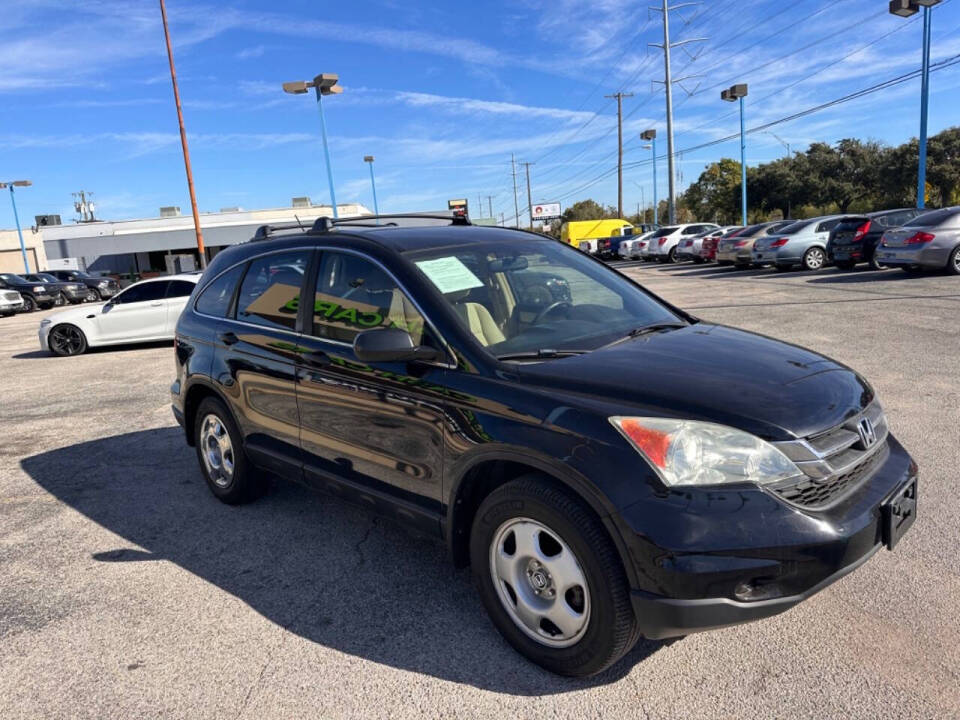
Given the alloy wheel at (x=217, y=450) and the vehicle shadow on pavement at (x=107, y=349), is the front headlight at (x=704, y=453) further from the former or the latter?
the vehicle shadow on pavement at (x=107, y=349)

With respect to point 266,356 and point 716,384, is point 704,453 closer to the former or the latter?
point 716,384

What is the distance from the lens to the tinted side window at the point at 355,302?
129 inches

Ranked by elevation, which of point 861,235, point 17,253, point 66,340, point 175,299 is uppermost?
point 17,253

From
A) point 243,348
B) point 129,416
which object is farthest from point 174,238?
point 243,348

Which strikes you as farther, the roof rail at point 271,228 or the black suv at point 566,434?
the roof rail at point 271,228

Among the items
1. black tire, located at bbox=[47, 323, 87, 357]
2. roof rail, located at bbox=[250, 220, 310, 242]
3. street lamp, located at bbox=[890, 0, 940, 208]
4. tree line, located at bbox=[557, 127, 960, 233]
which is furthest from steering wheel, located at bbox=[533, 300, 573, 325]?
tree line, located at bbox=[557, 127, 960, 233]

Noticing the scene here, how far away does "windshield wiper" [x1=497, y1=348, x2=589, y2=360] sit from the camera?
2.93 m

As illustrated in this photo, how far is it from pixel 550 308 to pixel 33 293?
31037mm

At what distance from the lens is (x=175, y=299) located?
45.0ft

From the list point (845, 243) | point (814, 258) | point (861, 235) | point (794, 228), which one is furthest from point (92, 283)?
point (861, 235)

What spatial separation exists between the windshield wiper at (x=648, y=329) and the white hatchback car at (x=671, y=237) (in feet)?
92.8

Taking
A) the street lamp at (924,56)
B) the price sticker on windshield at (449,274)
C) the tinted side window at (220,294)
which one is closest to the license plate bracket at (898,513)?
the price sticker on windshield at (449,274)

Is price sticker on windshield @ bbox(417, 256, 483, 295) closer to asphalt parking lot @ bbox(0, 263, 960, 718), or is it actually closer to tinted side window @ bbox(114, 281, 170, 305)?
asphalt parking lot @ bbox(0, 263, 960, 718)

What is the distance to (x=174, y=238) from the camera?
5222 centimetres
